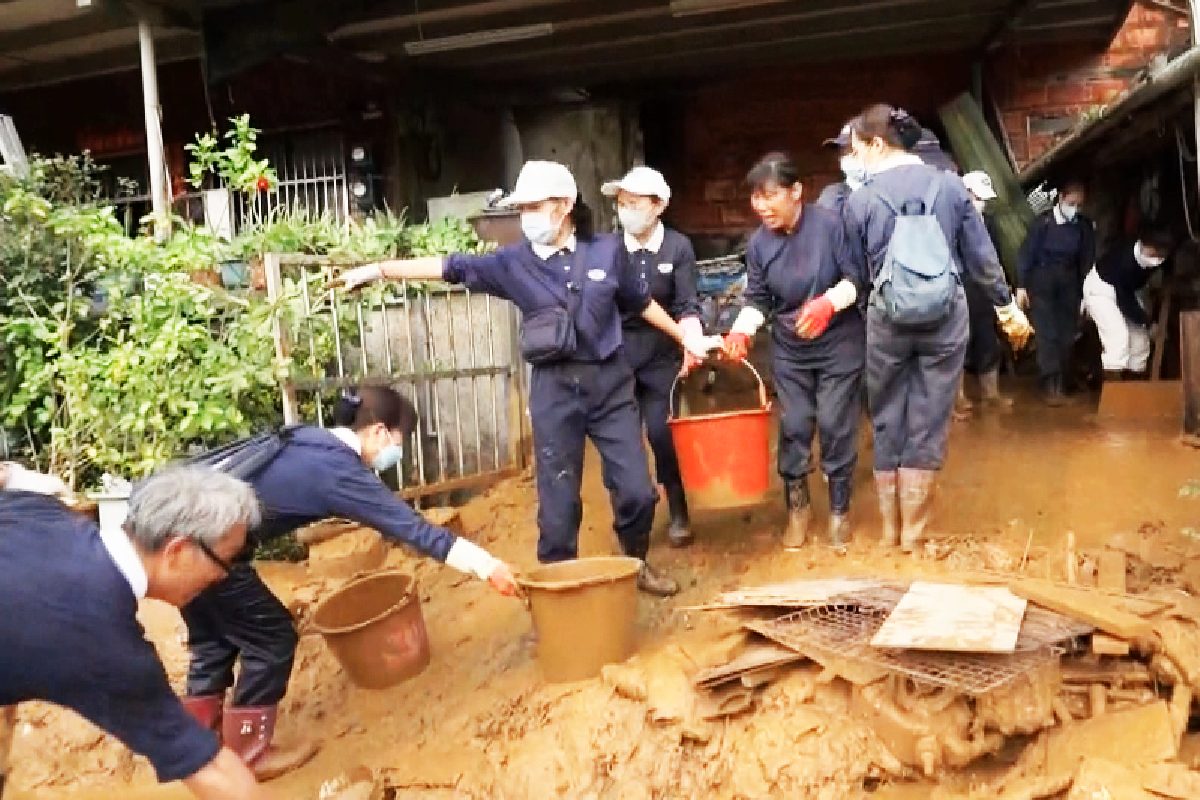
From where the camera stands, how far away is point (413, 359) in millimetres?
6211

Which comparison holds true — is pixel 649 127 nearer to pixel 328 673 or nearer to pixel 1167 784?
pixel 328 673

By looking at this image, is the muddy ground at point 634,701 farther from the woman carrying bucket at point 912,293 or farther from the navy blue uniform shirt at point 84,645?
the navy blue uniform shirt at point 84,645

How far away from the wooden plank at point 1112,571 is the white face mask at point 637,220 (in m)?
2.42

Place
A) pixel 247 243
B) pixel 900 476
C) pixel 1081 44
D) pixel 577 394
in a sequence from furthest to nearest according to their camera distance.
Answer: pixel 1081 44 → pixel 247 243 → pixel 900 476 → pixel 577 394

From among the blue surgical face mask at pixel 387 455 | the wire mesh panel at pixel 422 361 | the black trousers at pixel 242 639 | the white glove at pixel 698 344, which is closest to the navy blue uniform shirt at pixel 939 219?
the white glove at pixel 698 344

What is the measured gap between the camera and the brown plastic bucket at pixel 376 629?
13.5 feet

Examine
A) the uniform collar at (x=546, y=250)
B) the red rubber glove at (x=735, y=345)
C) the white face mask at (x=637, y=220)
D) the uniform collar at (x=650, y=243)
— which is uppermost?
the white face mask at (x=637, y=220)

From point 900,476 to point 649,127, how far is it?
24.7 ft

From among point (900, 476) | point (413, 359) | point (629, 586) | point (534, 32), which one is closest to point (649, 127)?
point (534, 32)

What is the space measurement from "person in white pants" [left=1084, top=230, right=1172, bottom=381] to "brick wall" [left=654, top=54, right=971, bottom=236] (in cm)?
333

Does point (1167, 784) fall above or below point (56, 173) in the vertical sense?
below

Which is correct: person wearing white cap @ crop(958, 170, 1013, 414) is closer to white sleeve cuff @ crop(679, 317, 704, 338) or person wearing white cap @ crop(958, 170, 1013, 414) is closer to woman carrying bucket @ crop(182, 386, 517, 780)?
white sleeve cuff @ crop(679, 317, 704, 338)

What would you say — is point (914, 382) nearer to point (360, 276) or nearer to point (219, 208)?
point (360, 276)

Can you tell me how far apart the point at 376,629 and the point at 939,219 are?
2819mm
